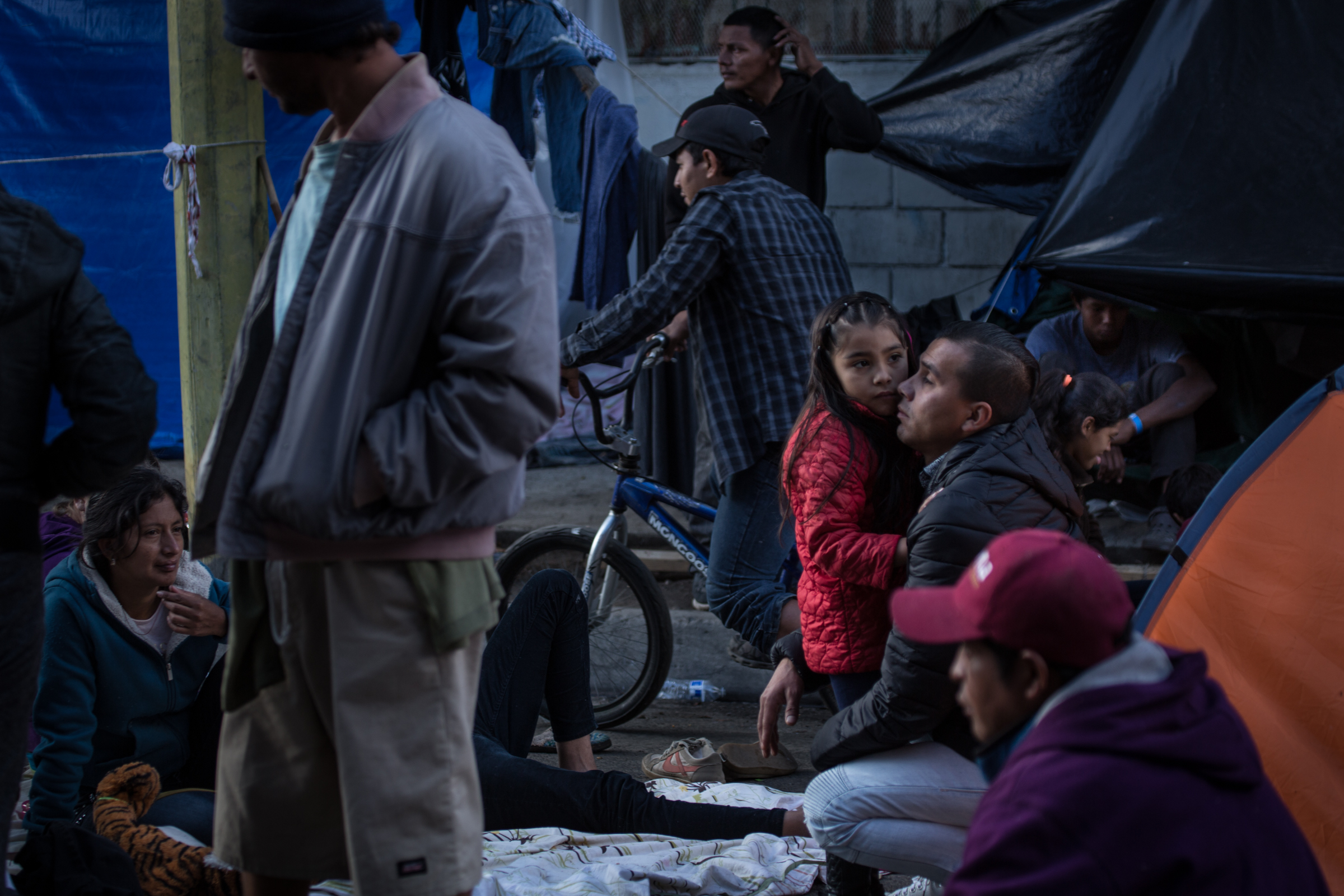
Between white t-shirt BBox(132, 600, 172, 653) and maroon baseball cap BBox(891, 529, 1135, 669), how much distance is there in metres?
2.13

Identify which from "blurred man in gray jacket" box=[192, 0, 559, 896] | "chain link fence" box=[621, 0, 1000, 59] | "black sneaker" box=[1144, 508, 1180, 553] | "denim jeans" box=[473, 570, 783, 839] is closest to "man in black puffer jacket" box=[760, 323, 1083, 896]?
"denim jeans" box=[473, 570, 783, 839]

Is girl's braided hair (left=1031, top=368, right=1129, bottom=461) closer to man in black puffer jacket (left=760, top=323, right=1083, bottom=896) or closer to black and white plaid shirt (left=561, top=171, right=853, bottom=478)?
man in black puffer jacket (left=760, top=323, right=1083, bottom=896)

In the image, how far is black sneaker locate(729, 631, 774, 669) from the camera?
4.27 metres

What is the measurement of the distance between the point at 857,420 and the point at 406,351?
4.46 ft

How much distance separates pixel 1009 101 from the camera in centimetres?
530

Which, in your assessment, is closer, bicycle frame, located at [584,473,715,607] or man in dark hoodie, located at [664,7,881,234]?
bicycle frame, located at [584,473,715,607]

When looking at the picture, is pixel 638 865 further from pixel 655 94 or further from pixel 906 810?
pixel 655 94

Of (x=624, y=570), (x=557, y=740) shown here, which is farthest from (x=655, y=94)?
(x=557, y=740)

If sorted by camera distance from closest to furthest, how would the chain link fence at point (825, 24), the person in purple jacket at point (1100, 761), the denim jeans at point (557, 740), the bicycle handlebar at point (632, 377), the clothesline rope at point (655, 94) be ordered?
the person in purple jacket at point (1100, 761) < the denim jeans at point (557, 740) < the bicycle handlebar at point (632, 377) < the chain link fence at point (825, 24) < the clothesline rope at point (655, 94)

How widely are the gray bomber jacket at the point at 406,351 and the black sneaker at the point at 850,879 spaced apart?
1.24 metres

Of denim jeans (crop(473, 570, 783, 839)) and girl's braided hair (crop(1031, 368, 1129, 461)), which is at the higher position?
girl's braided hair (crop(1031, 368, 1129, 461))

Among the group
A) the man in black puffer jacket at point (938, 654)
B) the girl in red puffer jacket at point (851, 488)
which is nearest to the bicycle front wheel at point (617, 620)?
the girl in red puffer jacket at point (851, 488)

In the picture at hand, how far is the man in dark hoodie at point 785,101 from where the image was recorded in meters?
5.11

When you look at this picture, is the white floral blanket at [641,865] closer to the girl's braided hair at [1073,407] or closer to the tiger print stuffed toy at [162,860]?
the tiger print stuffed toy at [162,860]
